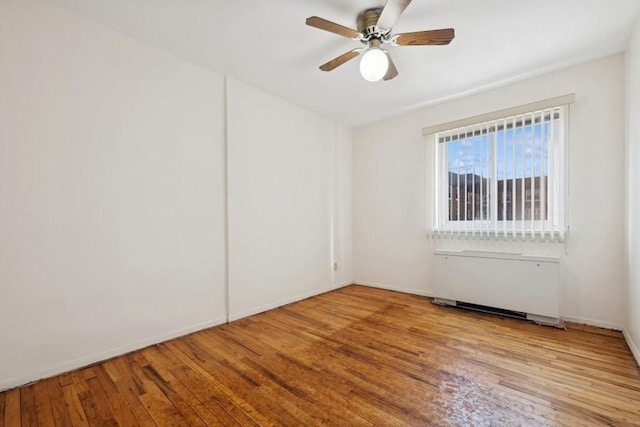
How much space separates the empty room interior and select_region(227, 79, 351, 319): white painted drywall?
0.03m

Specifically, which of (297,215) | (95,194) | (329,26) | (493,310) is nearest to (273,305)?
(297,215)

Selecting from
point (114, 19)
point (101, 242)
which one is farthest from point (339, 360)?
point (114, 19)

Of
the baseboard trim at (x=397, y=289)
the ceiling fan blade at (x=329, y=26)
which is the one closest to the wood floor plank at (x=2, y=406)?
the ceiling fan blade at (x=329, y=26)

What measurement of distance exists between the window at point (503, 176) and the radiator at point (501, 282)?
34cm

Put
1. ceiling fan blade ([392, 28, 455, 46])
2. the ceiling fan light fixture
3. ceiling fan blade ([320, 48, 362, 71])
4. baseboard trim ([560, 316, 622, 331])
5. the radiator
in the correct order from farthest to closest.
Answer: the radiator
baseboard trim ([560, 316, 622, 331])
ceiling fan blade ([320, 48, 362, 71])
the ceiling fan light fixture
ceiling fan blade ([392, 28, 455, 46])

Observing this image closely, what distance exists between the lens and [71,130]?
2066 millimetres

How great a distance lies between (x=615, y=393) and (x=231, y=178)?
11.3 feet

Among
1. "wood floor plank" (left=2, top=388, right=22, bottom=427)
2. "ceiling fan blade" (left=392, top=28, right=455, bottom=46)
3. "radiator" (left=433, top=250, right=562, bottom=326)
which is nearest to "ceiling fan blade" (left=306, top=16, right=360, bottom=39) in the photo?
"ceiling fan blade" (left=392, top=28, right=455, bottom=46)

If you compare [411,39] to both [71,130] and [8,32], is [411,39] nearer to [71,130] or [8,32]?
[71,130]

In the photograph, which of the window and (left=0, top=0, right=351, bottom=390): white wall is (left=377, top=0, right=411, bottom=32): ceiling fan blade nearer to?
(left=0, top=0, right=351, bottom=390): white wall

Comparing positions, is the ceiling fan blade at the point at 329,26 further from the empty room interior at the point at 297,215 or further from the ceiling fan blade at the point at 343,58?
the ceiling fan blade at the point at 343,58

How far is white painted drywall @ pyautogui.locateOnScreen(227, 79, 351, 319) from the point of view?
3.12 m

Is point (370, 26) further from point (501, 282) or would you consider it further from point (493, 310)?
point (493, 310)

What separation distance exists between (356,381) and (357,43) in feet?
8.85
